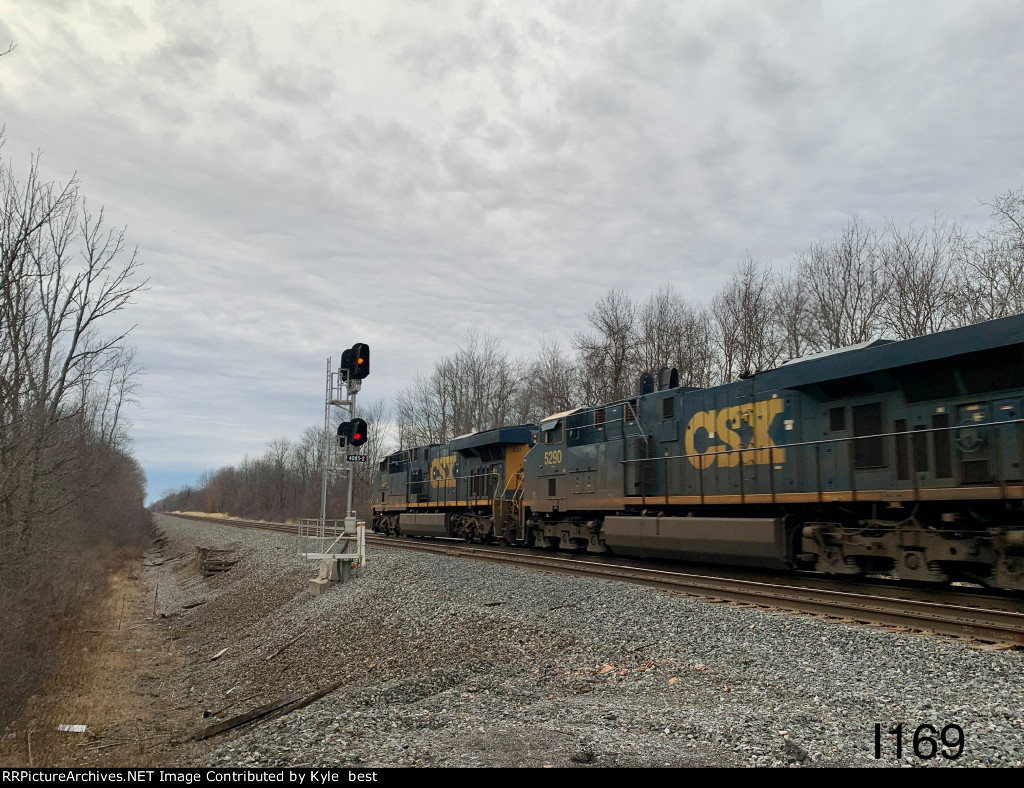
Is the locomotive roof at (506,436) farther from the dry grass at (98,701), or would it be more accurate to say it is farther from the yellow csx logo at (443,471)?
the dry grass at (98,701)

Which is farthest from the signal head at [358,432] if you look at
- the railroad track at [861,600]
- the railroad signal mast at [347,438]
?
the railroad track at [861,600]

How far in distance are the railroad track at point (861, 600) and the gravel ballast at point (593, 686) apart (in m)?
0.62

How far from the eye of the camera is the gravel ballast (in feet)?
15.1

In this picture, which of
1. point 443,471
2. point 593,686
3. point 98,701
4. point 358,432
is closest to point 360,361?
point 358,432

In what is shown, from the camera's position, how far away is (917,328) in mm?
23266

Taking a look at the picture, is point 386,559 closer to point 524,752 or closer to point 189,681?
point 189,681

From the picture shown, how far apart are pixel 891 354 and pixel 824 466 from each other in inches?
83.0

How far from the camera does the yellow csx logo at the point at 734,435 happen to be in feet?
39.0

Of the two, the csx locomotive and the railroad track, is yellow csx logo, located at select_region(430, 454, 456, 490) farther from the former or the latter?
the railroad track

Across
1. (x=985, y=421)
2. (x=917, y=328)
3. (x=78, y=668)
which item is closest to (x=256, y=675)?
(x=78, y=668)

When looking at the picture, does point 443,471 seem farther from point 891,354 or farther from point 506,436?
point 891,354

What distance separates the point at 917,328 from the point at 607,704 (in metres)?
22.7

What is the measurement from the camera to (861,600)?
8898 millimetres

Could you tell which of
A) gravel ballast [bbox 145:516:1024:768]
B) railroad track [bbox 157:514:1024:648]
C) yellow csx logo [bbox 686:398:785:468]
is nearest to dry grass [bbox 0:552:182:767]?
gravel ballast [bbox 145:516:1024:768]
